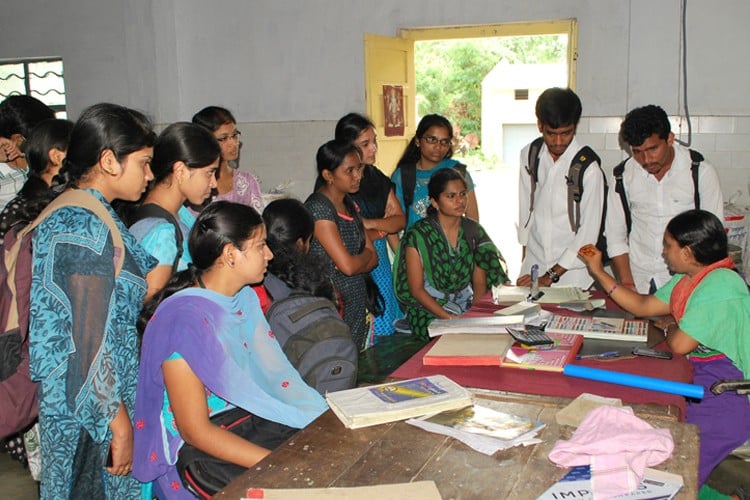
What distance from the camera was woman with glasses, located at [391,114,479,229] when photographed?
4.00 m

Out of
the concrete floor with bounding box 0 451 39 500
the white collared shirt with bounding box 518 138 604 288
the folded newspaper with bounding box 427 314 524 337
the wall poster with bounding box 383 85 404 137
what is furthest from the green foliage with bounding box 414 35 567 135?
the folded newspaper with bounding box 427 314 524 337

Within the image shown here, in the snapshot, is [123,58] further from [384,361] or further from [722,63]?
[722,63]

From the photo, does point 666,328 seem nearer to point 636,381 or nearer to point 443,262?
point 636,381

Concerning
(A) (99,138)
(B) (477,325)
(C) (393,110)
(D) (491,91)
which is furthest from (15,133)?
(D) (491,91)

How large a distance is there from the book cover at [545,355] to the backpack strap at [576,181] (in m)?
1.29

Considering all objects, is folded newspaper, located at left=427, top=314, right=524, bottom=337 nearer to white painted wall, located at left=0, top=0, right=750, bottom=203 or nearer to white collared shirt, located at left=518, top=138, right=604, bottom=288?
white collared shirt, located at left=518, top=138, right=604, bottom=288

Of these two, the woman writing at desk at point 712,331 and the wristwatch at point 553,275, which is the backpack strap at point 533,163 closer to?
the wristwatch at point 553,275

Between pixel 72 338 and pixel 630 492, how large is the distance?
137 centimetres

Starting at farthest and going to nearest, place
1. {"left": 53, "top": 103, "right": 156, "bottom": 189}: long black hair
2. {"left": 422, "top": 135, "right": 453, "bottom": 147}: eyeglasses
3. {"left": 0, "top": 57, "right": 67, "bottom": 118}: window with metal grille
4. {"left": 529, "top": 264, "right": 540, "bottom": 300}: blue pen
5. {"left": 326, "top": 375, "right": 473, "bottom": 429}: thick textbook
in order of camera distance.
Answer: {"left": 0, "top": 57, "right": 67, "bottom": 118}: window with metal grille → {"left": 422, "top": 135, "right": 453, "bottom": 147}: eyeglasses → {"left": 529, "top": 264, "right": 540, "bottom": 300}: blue pen → {"left": 53, "top": 103, "right": 156, "bottom": 189}: long black hair → {"left": 326, "top": 375, "right": 473, "bottom": 429}: thick textbook

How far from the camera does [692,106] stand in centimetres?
517

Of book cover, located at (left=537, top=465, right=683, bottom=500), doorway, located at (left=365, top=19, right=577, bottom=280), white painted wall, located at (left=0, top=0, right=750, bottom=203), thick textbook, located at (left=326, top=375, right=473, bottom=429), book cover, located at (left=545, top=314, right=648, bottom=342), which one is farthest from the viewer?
doorway, located at (left=365, top=19, right=577, bottom=280)

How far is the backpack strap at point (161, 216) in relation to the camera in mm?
2168

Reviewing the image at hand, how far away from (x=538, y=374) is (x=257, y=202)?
1.94m

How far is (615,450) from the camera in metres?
1.41
